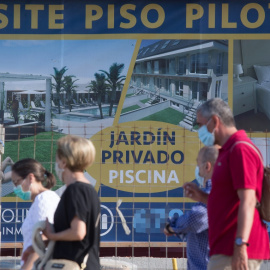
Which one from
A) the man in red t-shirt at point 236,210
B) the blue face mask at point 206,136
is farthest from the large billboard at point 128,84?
the man in red t-shirt at point 236,210

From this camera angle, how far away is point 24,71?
277 inches

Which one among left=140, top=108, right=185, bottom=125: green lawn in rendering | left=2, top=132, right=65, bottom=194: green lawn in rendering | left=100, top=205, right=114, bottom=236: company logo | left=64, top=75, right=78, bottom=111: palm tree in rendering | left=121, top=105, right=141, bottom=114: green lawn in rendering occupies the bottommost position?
left=100, top=205, right=114, bottom=236: company logo

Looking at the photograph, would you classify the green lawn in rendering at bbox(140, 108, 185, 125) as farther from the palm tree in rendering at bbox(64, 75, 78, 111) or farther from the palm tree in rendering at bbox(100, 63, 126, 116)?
the palm tree in rendering at bbox(64, 75, 78, 111)

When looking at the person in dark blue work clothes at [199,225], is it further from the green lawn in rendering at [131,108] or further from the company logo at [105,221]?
the green lawn in rendering at [131,108]

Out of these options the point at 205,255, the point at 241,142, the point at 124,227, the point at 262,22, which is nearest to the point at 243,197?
the point at 241,142

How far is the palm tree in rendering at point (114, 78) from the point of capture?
6984mm

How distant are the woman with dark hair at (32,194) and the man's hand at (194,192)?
870mm

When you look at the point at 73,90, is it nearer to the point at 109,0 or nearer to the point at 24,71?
the point at 24,71

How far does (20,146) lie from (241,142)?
12.8ft

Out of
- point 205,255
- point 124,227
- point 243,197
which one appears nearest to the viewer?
point 243,197

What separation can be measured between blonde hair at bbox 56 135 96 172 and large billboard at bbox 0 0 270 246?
3.18 meters

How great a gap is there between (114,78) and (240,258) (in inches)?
155

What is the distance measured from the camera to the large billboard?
6.88m

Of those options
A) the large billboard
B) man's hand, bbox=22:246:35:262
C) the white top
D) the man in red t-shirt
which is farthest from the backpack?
the large billboard
